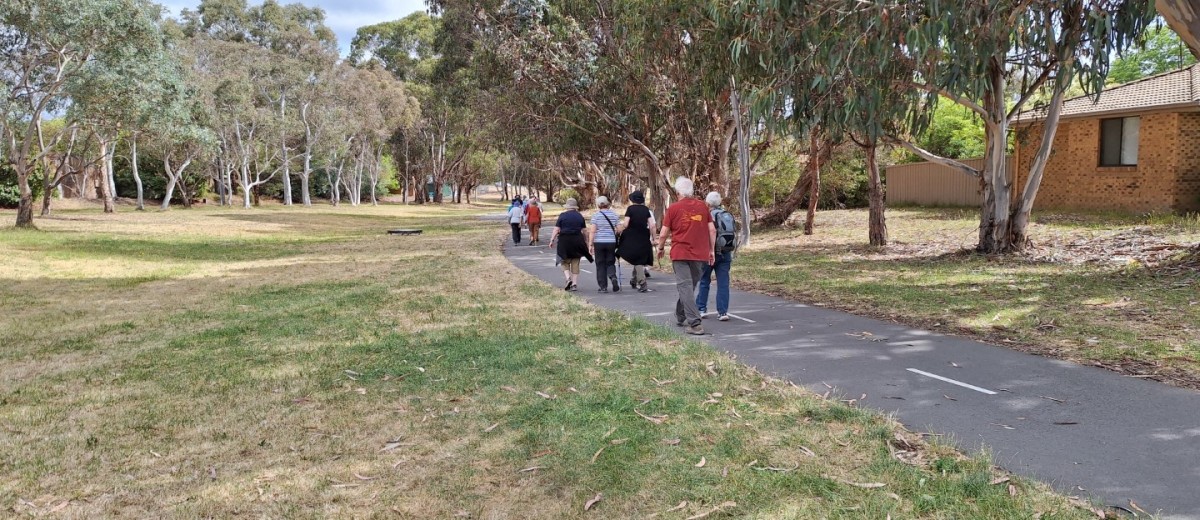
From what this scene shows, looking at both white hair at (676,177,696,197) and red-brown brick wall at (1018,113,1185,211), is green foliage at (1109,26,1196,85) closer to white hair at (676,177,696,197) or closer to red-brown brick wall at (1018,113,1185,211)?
red-brown brick wall at (1018,113,1185,211)

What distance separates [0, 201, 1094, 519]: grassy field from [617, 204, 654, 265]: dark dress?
1.01m

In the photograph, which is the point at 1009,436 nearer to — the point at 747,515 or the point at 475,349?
the point at 747,515

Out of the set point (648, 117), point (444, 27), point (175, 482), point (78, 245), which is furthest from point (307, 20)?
point (175, 482)

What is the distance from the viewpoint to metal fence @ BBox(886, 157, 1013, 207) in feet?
98.2

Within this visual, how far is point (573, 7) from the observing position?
67.3ft

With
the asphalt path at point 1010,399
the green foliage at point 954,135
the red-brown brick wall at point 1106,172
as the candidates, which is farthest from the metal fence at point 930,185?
the asphalt path at point 1010,399

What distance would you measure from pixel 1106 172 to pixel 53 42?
1187 inches

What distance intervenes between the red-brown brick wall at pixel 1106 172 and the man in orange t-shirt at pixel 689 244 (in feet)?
46.1

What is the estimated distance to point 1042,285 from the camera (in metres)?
11.3

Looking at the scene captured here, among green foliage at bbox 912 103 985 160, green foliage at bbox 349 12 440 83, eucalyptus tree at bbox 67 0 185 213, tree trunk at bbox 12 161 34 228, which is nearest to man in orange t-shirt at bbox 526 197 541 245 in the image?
eucalyptus tree at bbox 67 0 185 213

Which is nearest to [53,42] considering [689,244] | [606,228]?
[606,228]

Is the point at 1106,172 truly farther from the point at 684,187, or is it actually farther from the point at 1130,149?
the point at 684,187

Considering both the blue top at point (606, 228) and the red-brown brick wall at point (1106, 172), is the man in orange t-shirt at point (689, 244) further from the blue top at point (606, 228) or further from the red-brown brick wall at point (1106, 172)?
the red-brown brick wall at point (1106, 172)

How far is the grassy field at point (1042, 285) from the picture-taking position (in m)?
7.46
